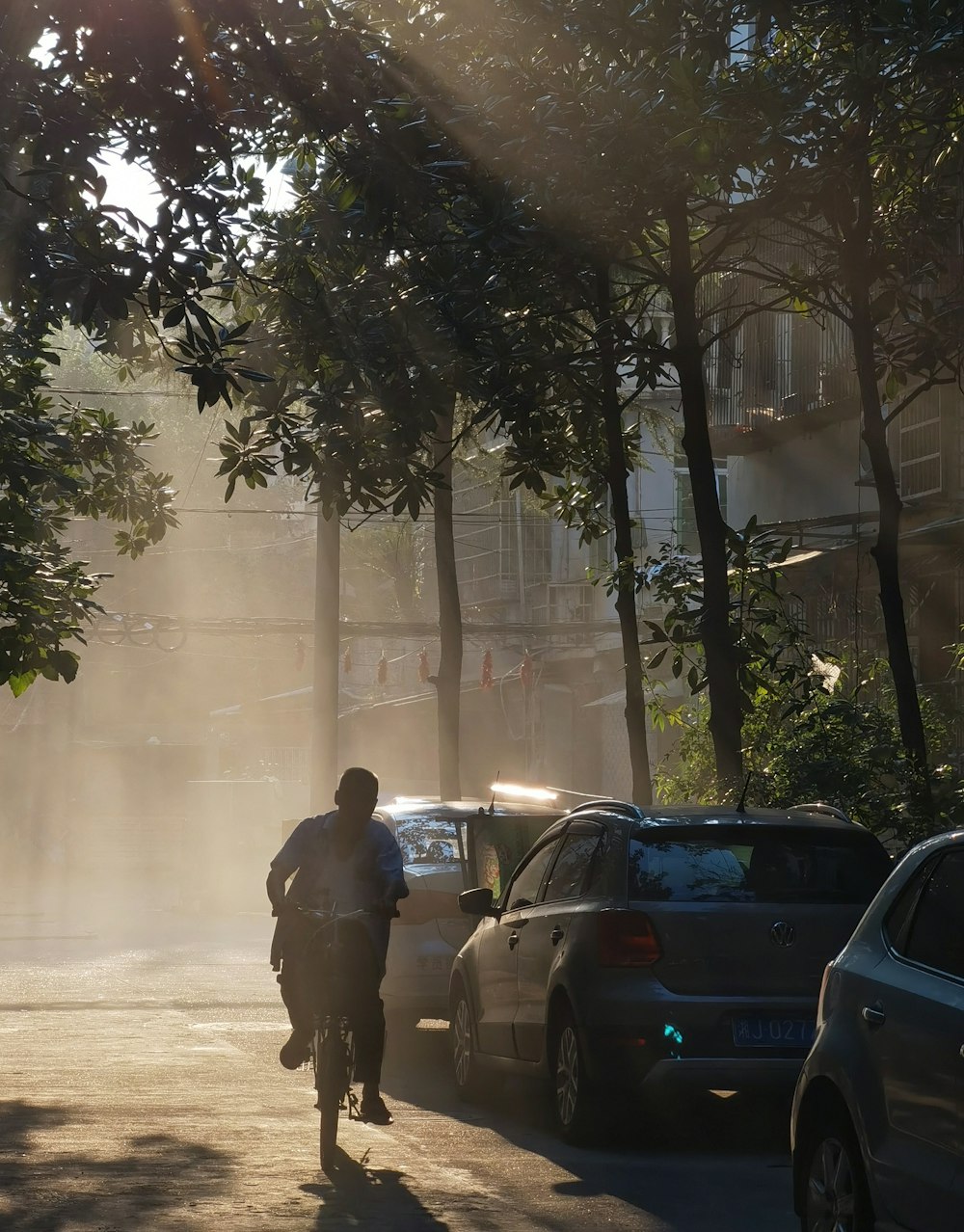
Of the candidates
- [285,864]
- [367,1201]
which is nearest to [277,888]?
[285,864]

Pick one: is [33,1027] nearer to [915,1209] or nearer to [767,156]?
[767,156]

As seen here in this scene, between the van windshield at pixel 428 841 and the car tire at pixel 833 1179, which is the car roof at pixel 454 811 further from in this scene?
the car tire at pixel 833 1179

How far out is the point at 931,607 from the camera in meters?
21.9

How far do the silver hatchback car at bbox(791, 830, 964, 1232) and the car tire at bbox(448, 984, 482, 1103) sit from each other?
508 centimetres

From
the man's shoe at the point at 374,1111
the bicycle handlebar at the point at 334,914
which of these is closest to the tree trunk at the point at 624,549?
the bicycle handlebar at the point at 334,914

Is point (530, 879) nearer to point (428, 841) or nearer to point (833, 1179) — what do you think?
point (428, 841)

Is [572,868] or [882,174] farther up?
[882,174]

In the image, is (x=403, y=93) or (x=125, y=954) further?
(x=125, y=954)

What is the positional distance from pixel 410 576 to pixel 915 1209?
64.2m

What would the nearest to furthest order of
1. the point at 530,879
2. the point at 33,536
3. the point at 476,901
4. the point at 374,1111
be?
the point at 374,1111
the point at 476,901
the point at 530,879
the point at 33,536

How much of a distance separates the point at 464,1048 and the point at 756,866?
283cm

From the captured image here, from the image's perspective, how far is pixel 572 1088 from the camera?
896cm

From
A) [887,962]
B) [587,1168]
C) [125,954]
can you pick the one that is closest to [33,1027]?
[587,1168]

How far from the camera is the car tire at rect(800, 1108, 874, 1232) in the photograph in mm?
5316
